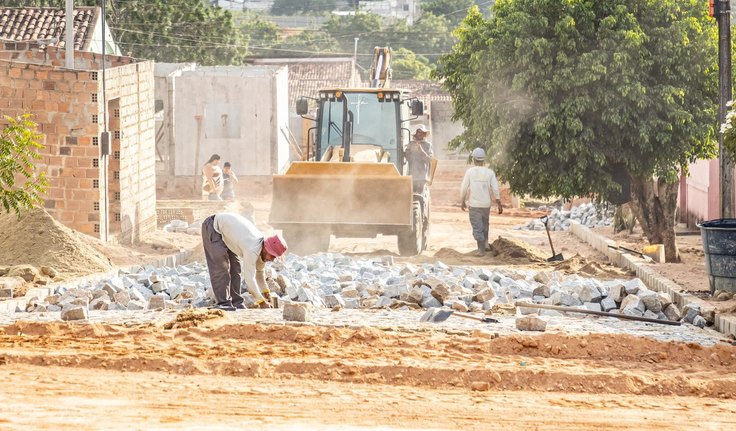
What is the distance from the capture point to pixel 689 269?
17719 mm

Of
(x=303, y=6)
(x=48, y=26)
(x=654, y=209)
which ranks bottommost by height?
(x=654, y=209)

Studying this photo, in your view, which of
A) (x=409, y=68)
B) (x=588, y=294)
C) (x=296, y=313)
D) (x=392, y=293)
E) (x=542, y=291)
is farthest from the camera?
(x=409, y=68)

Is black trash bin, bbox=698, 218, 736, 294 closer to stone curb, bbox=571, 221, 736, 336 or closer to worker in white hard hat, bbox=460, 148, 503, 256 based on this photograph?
stone curb, bbox=571, 221, 736, 336

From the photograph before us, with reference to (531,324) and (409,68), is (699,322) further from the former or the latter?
(409,68)

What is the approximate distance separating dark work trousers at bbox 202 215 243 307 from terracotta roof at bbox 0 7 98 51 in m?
20.8

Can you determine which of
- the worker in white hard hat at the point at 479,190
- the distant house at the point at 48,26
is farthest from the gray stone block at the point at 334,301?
the distant house at the point at 48,26

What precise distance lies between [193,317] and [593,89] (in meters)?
9.67

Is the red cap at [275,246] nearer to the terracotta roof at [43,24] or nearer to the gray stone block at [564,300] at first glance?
the gray stone block at [564,300]

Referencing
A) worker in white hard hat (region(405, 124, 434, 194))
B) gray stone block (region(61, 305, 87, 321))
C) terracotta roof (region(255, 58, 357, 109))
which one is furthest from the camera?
terracotta roof (region(255, 58, 357, 109))

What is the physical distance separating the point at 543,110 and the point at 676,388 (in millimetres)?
10686

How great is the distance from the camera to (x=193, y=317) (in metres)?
12.3

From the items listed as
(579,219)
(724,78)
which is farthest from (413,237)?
(579,219)

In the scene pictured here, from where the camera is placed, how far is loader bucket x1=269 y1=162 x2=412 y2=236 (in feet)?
64.5

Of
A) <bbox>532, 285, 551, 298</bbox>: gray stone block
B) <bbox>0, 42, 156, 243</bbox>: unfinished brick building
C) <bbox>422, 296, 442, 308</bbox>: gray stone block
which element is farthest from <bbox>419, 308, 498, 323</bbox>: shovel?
<bbox>0, 42, 156, 243</bbox>: unfinished brick building
